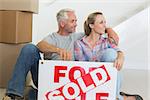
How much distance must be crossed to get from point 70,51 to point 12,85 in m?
0.36

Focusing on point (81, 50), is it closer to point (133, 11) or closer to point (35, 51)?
point (35, 51)

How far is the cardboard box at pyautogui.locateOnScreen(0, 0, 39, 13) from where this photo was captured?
1507mm

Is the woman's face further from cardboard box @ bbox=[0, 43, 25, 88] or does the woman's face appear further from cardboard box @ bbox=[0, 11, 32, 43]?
cardboard box @ bbox=[0, 43, 25, 88]

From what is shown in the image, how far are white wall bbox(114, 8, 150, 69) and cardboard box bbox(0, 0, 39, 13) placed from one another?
55 centimetres

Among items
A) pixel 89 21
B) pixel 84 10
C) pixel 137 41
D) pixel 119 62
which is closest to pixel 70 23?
pixel 89 21

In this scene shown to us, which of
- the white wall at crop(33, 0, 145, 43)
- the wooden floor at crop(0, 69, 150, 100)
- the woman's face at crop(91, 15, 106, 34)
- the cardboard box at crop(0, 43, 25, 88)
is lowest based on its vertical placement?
the wooden floor at crop(0, 69, 150, 100)

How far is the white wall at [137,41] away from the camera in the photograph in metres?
1.52

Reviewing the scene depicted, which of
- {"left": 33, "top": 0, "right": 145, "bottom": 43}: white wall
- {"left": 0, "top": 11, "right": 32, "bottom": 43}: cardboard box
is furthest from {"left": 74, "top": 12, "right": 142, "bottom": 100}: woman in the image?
{"left": 0, "top": 11, "right": 32, "bottom": 43}: cardboard box

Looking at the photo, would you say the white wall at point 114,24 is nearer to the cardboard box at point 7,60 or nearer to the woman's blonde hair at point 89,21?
the woman's blonde hair at point 89,21

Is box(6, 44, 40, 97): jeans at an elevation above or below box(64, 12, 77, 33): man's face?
below

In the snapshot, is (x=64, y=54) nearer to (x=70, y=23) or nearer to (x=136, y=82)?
(x=70, y=23)

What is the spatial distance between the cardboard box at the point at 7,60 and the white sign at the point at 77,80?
51 cm

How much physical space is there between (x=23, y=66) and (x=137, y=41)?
780 mm

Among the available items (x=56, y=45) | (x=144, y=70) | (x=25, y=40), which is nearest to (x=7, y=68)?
(x=25, y=40)
